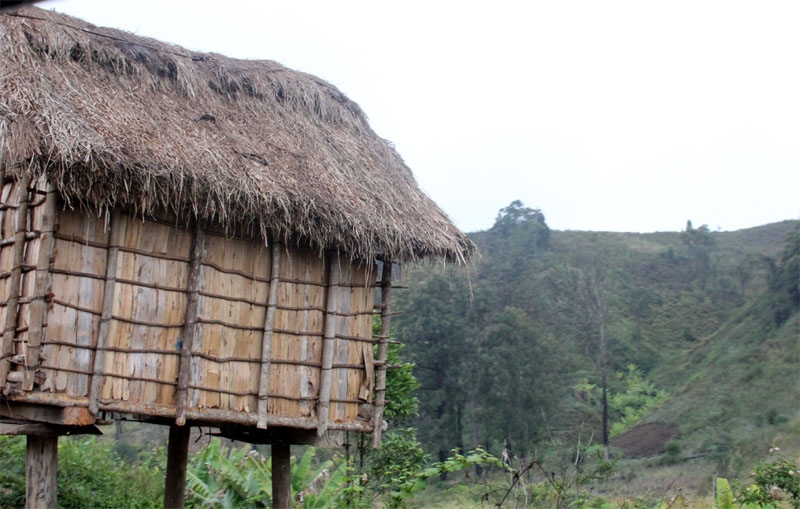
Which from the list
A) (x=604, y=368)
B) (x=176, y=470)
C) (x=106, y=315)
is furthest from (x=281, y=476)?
(x=604, y=368)

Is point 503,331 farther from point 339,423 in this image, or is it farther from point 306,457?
point 339,423

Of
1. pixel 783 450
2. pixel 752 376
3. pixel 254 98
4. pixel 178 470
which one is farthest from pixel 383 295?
pixel 752 376

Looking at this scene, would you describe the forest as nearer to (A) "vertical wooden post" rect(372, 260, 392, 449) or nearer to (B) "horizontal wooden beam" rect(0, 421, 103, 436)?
(A) "vertical wooden post" rect(372, 260, 392, 449)

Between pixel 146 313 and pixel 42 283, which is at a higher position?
pixel 42 283

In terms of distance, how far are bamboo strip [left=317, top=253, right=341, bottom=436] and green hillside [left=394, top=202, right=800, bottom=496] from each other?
11757 millimetres

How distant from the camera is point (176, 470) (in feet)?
27.1

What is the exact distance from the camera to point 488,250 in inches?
1463

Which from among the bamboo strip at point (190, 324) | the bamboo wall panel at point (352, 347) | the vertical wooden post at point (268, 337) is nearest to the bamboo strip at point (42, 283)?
the bamboo strip at point (190, 324)

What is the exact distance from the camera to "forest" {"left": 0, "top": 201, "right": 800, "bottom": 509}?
10.9 metres

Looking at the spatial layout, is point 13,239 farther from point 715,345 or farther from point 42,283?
point 715,345

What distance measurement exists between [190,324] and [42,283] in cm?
121

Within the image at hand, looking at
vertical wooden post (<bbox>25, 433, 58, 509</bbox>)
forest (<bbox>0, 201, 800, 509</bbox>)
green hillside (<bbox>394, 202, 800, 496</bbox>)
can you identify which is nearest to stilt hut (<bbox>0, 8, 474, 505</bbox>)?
vertical wooden post (<bbox>25, 433, 58, 509</bbox>)

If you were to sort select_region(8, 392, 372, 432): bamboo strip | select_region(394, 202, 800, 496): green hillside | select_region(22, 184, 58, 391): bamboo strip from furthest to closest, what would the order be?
select_region(394, 202, 800, 496): green hillside < select_region(8, 392, 372, 432): bamboo strip < select_region(22, 184, 58, 391): bamboo strip

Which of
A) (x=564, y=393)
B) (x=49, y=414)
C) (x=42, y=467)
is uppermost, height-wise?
(x=49, y=414)
